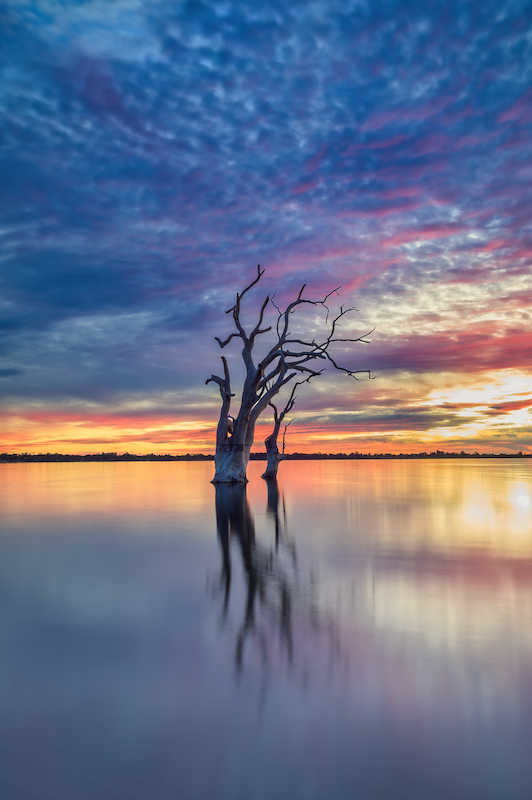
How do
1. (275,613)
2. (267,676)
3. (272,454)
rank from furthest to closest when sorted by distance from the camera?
(272,454) < (275,613) < (267,676)

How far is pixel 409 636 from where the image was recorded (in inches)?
188

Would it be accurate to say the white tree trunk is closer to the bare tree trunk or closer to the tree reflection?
the bare tree trunk

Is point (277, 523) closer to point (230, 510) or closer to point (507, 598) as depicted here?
point (230, 510)

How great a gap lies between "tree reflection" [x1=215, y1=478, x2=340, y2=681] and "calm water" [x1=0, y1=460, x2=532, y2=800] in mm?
28

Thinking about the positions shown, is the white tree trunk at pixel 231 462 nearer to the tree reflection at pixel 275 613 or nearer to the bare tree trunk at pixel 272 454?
the bare tree trunk at pixel 272 454

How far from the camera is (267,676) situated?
3836mm

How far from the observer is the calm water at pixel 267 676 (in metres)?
2.66

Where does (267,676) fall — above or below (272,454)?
below

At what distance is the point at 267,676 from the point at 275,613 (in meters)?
1.73

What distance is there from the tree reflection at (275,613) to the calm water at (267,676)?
0.09 feet

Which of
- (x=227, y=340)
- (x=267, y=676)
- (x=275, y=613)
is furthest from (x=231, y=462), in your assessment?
(x=267, y=676)

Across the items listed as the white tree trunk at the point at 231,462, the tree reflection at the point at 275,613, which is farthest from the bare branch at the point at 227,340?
the tree reflection at the point at 275,613

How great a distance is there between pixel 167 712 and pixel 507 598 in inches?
179

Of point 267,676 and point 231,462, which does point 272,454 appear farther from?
point 267,676
